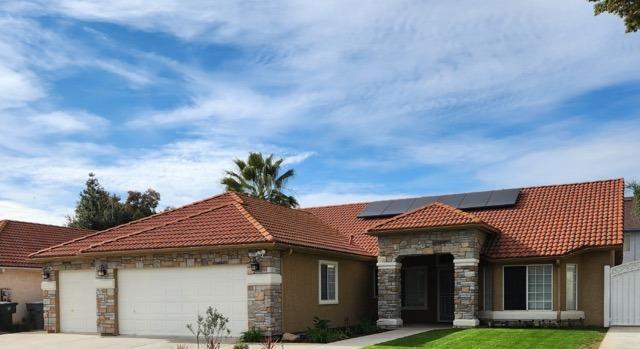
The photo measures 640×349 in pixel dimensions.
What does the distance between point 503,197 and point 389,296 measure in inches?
255

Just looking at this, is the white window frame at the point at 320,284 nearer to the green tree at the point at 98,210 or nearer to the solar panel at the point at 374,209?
the solar panel at the point at 374,209

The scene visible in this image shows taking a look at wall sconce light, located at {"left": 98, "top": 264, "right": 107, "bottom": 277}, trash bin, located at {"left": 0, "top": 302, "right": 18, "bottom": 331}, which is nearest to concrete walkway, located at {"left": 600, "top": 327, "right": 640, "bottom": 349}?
wall sconce light, located at {"left": 98, "top": 264, "right": 107, "bottom": 277}

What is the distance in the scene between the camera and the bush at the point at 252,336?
17.1 m

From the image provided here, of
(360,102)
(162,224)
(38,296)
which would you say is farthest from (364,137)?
(38,296)

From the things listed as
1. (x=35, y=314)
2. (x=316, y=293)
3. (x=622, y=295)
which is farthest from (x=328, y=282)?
(x=35, y=314)

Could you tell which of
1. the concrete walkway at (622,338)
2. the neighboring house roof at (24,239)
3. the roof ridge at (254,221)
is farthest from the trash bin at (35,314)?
the concrete walkway at (622,338)

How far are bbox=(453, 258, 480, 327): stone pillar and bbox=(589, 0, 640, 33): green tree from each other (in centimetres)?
950

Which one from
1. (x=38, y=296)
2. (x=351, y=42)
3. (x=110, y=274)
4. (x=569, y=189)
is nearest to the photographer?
(x=351, y=42)

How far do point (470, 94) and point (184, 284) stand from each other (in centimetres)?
1018

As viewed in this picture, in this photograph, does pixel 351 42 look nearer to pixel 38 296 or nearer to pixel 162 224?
pixel 162 224

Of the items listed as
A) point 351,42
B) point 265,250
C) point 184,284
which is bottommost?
point 184,284

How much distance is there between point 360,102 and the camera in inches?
724

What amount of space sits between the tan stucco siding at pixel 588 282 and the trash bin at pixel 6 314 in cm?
1829

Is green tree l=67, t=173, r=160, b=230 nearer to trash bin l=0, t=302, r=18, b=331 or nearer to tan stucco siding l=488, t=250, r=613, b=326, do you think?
trash bin l=0, t=302, r=18, b=331
